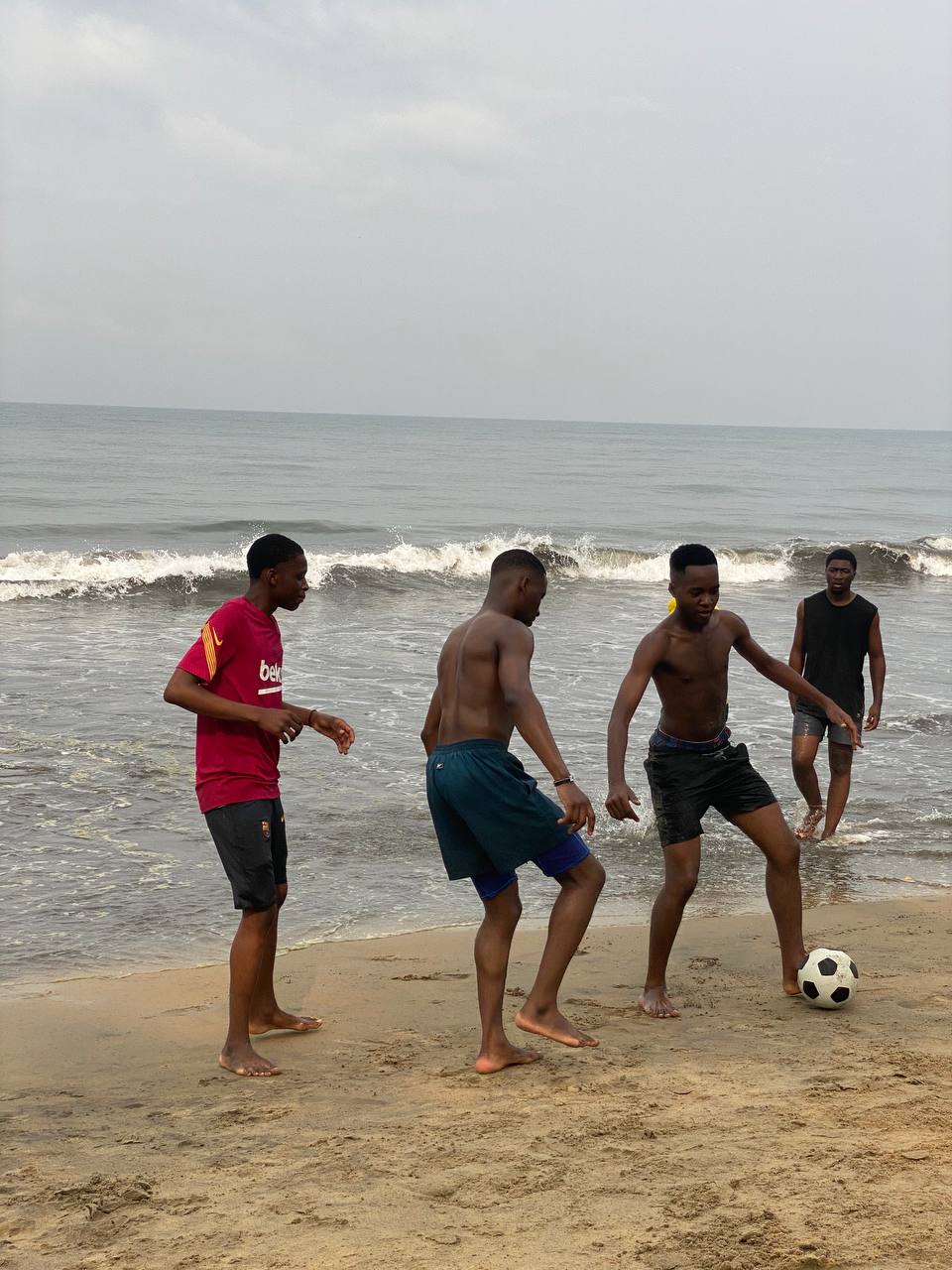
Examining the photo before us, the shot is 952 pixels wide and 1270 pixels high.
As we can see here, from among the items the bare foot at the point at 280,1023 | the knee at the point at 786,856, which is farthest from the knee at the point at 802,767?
the bare foot at the point at 280,1023

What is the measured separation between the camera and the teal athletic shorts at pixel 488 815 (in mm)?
4418

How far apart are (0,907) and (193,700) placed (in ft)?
9.61

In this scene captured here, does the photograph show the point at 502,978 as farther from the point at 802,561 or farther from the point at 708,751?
the point at 802,561

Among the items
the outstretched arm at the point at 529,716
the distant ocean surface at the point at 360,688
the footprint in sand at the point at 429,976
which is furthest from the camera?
the distant ocean surface at the point at 360,688

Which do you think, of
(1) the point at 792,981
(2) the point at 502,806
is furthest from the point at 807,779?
(2) the point at 502,806

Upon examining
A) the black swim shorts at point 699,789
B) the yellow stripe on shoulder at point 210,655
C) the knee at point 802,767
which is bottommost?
the knee at point 802,767

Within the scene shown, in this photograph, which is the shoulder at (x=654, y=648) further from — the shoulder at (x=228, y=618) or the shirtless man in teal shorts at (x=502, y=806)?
the shoulder at (x=228, y=618)

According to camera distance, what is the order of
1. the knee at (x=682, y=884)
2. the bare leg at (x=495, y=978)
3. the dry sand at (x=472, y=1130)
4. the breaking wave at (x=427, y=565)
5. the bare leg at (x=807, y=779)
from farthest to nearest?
the breaking wave at (x=427, y=565) < the bare leg at (x=807, y=779) < the knee at (x=682, y=884) < the bare leg at (x=495, y=978) < the dry sand at (x=472, y=1130)

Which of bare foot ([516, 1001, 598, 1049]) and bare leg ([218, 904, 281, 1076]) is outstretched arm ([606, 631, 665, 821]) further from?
bare leg ([218, 904, 281, 1076])

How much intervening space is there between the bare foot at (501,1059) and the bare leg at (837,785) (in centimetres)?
413

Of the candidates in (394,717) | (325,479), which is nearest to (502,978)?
(394,717)

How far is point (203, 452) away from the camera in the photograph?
56.5 metres

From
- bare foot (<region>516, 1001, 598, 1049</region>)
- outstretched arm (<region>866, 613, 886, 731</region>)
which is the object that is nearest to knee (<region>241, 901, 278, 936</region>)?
bare foot (<region>516, 1001, 598, 1049</region>)

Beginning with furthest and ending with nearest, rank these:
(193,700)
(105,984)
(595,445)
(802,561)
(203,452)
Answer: (595,445) → (203,452) → (802,561) → (105,984) → (193,700)
